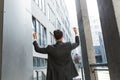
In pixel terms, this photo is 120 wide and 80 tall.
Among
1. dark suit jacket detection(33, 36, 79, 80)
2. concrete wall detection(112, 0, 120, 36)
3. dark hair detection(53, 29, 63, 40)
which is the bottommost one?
dark suit jacket detection(33, 36, 79, 80)

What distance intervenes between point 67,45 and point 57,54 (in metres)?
0.18

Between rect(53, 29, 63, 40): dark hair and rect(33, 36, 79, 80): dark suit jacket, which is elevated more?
rect(53, 29, 63, 40): dark hair

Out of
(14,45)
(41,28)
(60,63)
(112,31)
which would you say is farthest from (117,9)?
(41,28)

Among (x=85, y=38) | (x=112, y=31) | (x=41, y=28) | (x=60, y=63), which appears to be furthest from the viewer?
(x=41, y=28)

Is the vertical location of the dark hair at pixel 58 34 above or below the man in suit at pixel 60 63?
above

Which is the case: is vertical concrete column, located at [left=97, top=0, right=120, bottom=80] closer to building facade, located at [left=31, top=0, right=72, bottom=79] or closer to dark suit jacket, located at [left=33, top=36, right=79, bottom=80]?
dark suit jacket, located at [left=33, top=36, right=79, bottom=80]

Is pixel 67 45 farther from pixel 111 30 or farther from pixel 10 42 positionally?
pixel 10 42

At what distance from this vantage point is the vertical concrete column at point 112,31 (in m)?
1.41

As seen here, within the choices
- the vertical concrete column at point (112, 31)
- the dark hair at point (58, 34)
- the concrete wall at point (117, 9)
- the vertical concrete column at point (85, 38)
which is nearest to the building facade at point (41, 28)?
the vertical concrete column at point (85, 38)

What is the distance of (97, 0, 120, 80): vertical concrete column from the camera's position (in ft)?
4.64

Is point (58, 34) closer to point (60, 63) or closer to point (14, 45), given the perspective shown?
point (60, 63)

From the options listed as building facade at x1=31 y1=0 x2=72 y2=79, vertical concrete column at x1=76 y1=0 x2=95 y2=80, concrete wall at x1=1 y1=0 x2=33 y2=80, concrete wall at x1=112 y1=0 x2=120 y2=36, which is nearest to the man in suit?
concrete wall at x1=1 y1=0 x2=33 y2=80

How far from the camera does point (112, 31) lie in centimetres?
152

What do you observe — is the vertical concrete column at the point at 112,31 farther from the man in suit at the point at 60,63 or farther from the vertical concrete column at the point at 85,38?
the vertical concrete column at the point at 85,38
